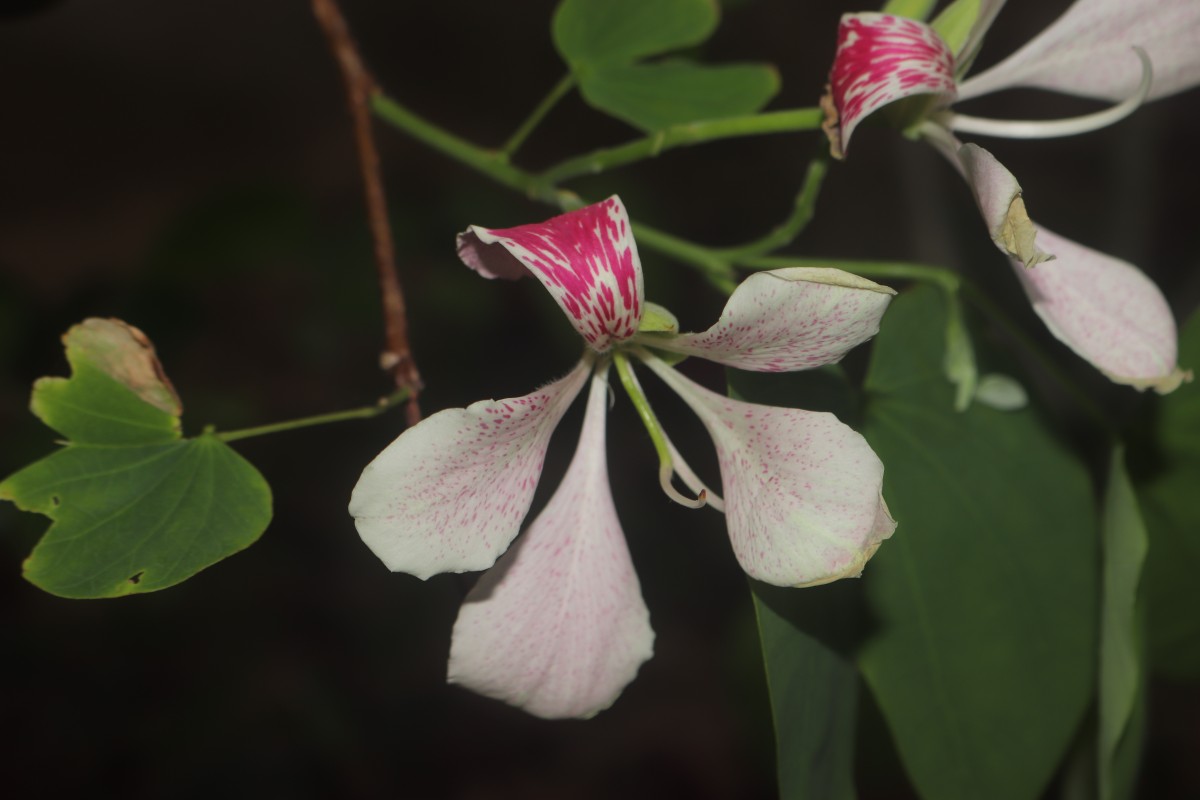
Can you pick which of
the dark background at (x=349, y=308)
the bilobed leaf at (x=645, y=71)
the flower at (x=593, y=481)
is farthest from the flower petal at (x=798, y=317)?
the dark background at (x=349, y=308)

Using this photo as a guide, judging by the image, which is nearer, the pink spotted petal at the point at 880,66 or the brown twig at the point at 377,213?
the pink spotted petal at the point at 880,66

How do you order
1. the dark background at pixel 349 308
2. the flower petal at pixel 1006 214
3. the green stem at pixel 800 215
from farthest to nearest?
the dark background at pixel 349 308, the green stem at pixel 800 215, the flower petal at pixel 1006 214

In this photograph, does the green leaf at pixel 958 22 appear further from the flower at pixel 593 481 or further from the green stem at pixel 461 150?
the green stem at pixel 461 150

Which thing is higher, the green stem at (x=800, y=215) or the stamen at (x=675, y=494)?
the green stem at (x=800, y=215)

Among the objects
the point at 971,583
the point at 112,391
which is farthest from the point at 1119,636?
the point at 112,391

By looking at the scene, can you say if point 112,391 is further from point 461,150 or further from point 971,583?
point 971,583

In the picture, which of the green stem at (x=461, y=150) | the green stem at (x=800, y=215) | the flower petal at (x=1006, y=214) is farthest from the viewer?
the green stem at (x=461, y=150)

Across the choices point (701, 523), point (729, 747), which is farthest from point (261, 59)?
point (729, 747)
